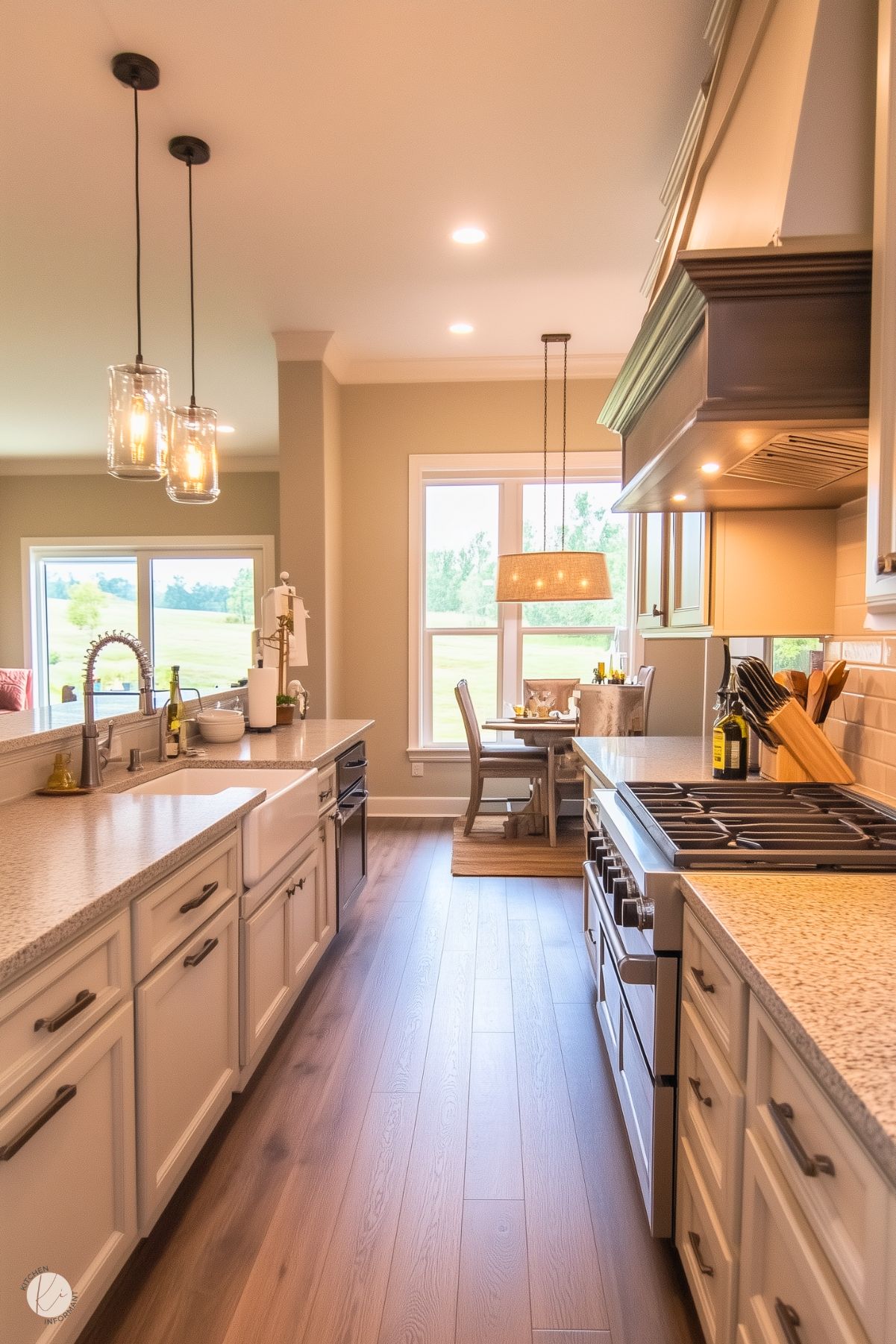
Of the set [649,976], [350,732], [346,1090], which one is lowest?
[346,1090]

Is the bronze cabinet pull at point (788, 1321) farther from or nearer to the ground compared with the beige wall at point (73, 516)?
nearer to the ground

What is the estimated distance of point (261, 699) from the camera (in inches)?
140

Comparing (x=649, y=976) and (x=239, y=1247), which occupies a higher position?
(x=649, y=976)

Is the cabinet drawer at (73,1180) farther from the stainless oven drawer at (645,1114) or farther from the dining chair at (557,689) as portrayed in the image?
the dining chair at (557,689)

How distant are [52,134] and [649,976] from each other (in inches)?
127

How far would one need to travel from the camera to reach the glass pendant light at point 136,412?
2.39m

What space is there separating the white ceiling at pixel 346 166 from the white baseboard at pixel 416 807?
2956mm

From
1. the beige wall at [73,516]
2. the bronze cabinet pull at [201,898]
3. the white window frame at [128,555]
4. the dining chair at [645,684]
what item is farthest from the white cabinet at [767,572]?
Result: the beige wall at [73,516]

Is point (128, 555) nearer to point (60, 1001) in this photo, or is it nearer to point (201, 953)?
point (201, 953)

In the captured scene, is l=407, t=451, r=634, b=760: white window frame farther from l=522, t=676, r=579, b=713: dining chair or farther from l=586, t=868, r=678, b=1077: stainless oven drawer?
l=586, t=868, r=678, b=1077: stainless oven drawer

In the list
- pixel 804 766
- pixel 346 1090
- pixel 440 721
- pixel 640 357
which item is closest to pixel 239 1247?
pixel 346 1090

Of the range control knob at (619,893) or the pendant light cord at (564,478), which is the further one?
the pendant light cord at (564,478)

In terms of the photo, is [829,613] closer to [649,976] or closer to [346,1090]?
[649,976]

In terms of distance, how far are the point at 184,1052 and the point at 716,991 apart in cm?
113
